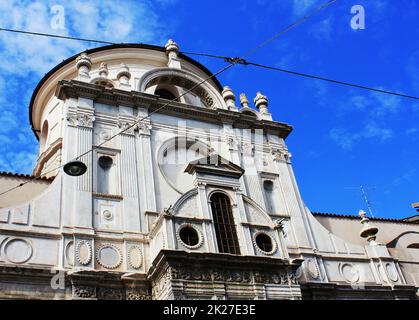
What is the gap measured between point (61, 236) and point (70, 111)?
6061mm

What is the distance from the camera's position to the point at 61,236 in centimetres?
1578

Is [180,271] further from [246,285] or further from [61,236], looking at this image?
[61,236]

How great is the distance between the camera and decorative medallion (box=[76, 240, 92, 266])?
15430 mm

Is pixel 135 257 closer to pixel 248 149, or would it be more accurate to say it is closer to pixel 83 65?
pixel 248 149

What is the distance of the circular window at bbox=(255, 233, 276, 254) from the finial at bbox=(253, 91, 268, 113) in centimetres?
995

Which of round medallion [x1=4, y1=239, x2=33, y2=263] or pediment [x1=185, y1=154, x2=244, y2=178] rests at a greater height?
pediment [x1=185, y1=154, x2=244, y2=178]

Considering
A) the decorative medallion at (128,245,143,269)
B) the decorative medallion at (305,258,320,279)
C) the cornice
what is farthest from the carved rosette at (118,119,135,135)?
the decorative medallion at (305,258,320,279)

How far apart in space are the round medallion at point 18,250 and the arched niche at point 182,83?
11016 mm

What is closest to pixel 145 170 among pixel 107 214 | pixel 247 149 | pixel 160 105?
pixel 107 214

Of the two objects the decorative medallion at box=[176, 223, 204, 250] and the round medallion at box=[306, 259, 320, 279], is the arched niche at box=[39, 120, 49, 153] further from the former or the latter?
the round medallion at box=[306, 259, 320, 279]

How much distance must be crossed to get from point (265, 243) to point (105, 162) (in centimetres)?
724

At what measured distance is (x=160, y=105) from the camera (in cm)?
2198
